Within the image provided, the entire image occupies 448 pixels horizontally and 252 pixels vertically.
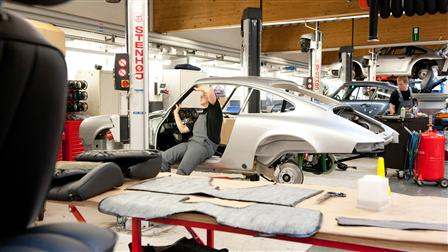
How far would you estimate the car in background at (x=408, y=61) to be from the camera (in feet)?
40.7

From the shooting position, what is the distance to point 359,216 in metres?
1.76

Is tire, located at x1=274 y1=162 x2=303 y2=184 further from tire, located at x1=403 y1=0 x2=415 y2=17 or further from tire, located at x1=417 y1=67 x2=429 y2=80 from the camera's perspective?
tire, located at x1=417 y1=67 x2=429 y2=80

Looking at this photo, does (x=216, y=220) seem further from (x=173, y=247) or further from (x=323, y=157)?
(x=323, y=157)

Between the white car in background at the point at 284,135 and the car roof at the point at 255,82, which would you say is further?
the car roof at the point at 255,82

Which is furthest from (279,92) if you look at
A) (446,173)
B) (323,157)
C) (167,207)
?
(446,173)

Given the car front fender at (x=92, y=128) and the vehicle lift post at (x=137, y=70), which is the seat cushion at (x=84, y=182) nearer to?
the vehicle lift post at (x=137, y=70)

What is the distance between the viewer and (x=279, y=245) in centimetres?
379


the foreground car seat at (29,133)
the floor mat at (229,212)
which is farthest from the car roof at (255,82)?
the foreground car seat at (29,133)

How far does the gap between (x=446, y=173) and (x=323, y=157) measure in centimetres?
277

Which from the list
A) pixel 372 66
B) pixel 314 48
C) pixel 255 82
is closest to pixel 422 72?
pixel 372 66

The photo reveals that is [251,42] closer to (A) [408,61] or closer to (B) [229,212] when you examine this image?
(B) [229,212]

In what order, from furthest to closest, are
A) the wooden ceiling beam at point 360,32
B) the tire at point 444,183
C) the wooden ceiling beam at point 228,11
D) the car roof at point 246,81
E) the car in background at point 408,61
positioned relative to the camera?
1. the car in background at point 408,61
2. the wooden ceiling beam at point 360,32
3. the wooden ceiling beam at point 228,11
4. the tire at point 444,183
5. the car roof at point 246,81

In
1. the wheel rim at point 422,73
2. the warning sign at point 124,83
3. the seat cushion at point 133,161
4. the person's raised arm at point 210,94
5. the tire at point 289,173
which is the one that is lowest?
the tire at point 289,173

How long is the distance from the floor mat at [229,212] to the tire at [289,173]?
3.06 meters
